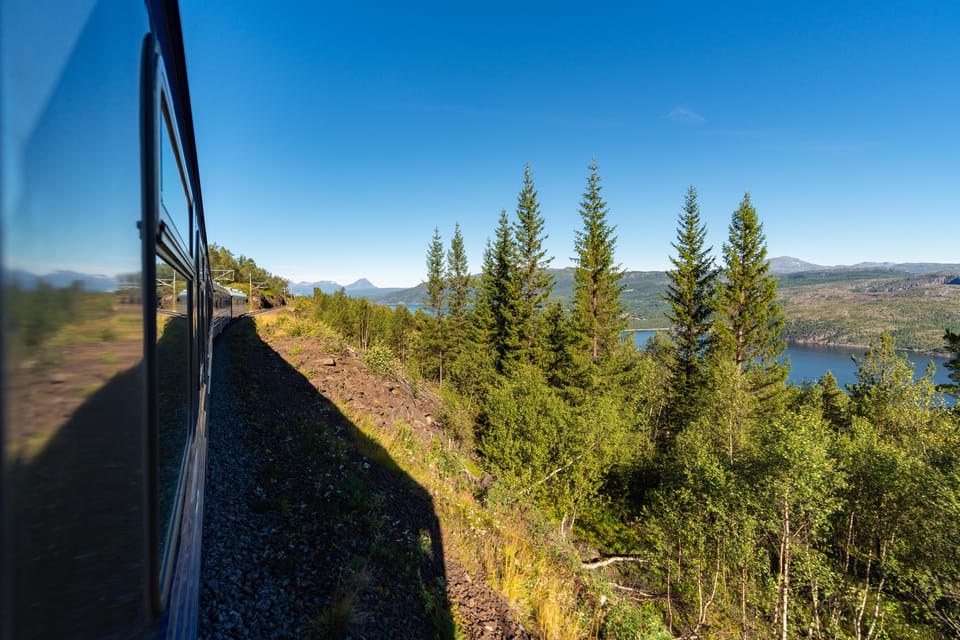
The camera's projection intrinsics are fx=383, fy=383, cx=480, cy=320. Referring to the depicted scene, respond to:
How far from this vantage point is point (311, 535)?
4762 millimetres

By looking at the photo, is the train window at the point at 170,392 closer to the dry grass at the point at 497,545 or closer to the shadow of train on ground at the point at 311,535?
the shadow of train on ground at the point at 311,535

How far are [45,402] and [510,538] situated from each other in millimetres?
8076

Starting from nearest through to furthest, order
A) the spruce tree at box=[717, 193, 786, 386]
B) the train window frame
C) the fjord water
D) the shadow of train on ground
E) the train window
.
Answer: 1. the train window frame
2. the train window
3. the shadow of train on ground
4. the spruce tree at box=[717, 193, 786, 386]
5. the fjord water

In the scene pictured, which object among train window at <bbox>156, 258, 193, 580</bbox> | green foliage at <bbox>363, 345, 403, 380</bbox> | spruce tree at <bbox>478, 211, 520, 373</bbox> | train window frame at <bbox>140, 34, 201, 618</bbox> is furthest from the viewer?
spruce tree at <bbox>478, 211, 520, 373</bbox>

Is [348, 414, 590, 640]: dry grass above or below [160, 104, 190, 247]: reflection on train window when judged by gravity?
below

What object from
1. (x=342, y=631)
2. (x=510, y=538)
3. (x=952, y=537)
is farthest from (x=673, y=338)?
(x=342, y=631)

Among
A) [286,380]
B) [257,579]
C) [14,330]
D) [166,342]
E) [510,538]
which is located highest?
[14,330]

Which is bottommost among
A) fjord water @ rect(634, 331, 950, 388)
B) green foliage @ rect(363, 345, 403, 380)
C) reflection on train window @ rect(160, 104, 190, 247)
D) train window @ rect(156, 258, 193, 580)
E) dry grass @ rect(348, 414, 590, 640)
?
fjord water @ rect(634, 331, 950, 388)

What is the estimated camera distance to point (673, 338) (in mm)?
19453

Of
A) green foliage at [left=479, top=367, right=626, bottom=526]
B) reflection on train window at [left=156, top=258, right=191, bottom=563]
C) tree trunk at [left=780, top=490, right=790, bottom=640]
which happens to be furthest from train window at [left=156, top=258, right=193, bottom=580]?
green foliage at [left=479, top=367, right=626, bottom=526]

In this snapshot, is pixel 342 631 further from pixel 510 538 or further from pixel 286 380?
pixel 286 380

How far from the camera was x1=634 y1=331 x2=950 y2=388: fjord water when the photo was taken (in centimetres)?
8206

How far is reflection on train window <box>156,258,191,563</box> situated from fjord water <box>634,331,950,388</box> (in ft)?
239

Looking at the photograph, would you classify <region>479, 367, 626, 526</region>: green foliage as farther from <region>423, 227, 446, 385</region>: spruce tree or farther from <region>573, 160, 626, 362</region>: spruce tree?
<region>423, 227, 446, 385</region>: spruce tree
